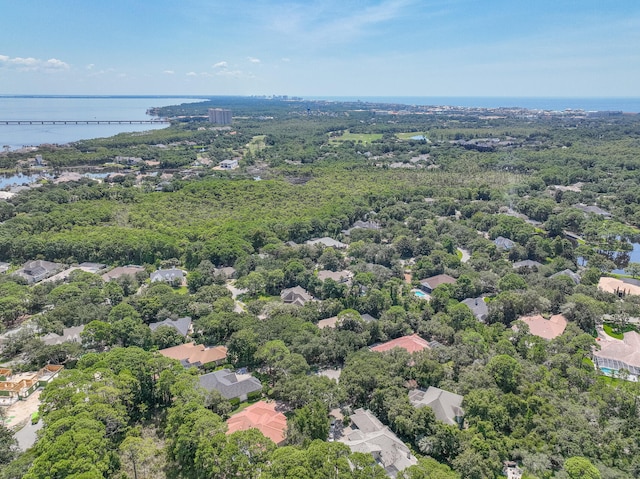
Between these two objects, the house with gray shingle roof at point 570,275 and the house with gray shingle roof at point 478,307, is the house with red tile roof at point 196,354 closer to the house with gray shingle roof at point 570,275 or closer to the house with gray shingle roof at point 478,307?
the house with gray shingle roof at point 478,307

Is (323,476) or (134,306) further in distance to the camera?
(134,306)

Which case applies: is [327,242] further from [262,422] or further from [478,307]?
[262,422]

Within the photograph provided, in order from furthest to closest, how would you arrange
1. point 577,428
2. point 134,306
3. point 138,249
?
1. point 138,249
2. point 134,306
3. point 577,428

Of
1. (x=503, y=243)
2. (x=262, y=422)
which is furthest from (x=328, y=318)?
(x=503, y=243)

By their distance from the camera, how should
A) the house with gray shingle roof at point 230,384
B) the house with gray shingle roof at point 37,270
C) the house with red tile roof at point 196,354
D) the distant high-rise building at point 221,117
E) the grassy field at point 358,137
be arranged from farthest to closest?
1. the distant high-rise building at point 221,117
2. the grassy field at point 358,137
3. the house with gray shingle roof at point 37,270
4. the house with red tile roof at point 196,354
5. the house with gray shingle roof at point 230,384

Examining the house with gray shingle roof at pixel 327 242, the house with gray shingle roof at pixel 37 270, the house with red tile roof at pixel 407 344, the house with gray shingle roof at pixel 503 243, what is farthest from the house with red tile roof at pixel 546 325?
the house with gray shingle roof at pixel 37 270

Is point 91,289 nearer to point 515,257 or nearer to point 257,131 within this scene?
point 515,257

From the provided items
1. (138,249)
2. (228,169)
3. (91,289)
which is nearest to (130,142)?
(228,169)
